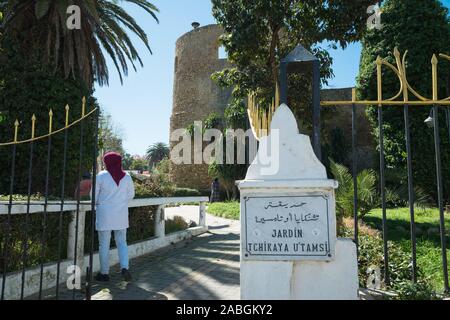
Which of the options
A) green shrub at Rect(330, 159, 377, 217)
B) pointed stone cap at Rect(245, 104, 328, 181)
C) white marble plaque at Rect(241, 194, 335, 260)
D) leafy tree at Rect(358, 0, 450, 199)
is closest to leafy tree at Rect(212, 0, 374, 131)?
green shrub at Rect(330, 159, 377, 217)

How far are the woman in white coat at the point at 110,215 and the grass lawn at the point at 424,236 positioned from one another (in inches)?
143

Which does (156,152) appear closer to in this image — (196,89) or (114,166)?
(196,89)

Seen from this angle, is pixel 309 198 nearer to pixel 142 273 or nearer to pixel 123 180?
pixel 123 180

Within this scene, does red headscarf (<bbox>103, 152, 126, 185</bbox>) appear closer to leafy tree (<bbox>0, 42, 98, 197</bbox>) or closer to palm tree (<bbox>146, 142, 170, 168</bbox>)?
leafy tree (<bbox>0, 42, 98, 197</bbox>)

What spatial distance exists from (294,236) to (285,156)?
0.63 m

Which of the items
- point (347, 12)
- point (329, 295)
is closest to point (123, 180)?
point (329, 295)

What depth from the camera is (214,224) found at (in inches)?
466

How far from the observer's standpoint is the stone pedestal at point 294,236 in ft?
9.72

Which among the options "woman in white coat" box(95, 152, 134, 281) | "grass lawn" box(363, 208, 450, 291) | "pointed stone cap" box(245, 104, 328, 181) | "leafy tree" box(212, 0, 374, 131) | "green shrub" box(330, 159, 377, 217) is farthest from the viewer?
"leafy tree" box(212, 0, 374, 131)

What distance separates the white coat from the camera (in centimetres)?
494

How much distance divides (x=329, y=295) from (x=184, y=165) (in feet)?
77.6

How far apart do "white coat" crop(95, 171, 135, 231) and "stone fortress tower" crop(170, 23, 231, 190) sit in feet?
67.5

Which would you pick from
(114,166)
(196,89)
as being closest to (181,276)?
(114,166)

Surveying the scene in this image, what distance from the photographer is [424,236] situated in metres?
7.32
